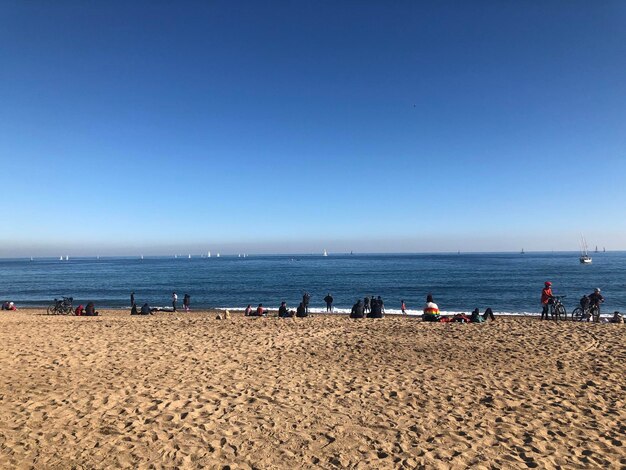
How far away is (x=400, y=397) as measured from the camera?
28.5 feet

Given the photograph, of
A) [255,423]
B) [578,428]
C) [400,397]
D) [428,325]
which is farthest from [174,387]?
[428,325]

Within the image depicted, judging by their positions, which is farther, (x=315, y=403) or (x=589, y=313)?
(x=589, y=313)

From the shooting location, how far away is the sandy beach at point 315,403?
6.20 meters

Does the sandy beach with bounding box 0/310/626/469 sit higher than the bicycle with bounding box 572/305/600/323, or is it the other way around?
the sandy beach with bounding box 0/310/626/469

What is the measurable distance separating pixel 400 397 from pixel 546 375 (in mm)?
4423

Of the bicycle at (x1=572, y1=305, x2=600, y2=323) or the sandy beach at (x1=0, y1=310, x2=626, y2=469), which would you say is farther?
the bicycle at (x1=572, y1=305, x2=600, y2=323)

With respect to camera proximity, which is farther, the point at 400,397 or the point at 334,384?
the point at 334,384

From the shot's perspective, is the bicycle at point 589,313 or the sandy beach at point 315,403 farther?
the bicycle at point 589,313

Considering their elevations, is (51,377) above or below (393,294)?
above

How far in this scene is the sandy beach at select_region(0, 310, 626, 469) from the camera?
6.20m

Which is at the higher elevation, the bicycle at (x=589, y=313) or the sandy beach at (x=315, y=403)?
the sandy beach at (x=315, y=403)

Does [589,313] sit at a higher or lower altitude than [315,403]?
lower

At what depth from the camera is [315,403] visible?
835 cm

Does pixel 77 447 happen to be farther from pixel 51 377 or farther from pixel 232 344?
pixel 232 344
